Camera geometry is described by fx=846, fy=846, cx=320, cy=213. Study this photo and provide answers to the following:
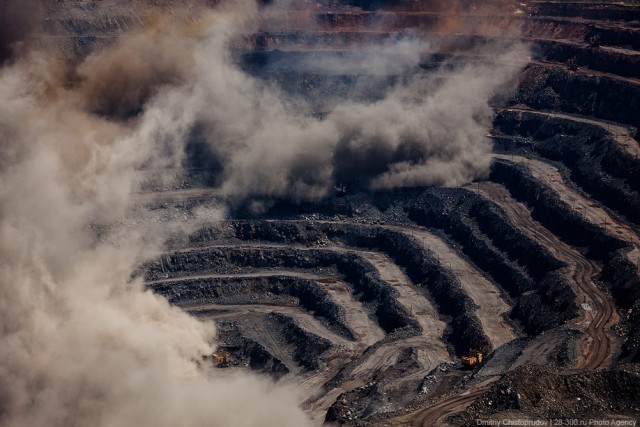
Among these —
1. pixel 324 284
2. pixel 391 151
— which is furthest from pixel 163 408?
pixel 391 151

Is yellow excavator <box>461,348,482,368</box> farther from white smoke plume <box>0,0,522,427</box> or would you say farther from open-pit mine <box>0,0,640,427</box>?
white smoke plume <box>0,0,522,427</box>

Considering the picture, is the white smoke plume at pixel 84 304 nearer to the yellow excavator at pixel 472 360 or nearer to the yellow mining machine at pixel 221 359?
the yellow mining machine at pixel 221 359

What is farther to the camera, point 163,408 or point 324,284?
point 324,284

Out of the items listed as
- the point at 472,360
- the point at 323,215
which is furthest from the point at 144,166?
the point at 472,360

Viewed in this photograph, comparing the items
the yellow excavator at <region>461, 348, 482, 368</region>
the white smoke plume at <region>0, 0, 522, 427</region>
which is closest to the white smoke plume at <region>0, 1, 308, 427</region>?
the white smoke plume at <region>0, 0, 522, 427</region>

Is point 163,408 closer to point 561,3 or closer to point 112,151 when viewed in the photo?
point 112,151

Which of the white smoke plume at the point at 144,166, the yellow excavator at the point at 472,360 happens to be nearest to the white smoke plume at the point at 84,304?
the white smoke plume at the point at 144,166

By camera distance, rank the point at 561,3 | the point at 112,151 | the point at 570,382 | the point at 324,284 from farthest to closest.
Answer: the point at 561,3 < the point at 112,151 < the point at 324,284 < the point at 570,382
